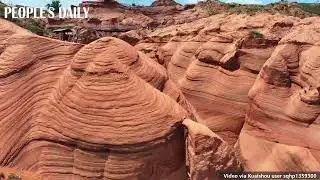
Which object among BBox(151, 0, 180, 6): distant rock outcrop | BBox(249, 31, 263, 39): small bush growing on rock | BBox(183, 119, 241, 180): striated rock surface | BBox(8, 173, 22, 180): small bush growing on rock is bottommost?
BBox(8, 173, 22, 180): small bush growing on rock

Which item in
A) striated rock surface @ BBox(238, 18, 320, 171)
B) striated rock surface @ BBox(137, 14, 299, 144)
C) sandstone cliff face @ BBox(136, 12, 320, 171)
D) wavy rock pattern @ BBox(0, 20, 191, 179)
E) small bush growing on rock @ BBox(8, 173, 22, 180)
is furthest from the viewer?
striated rock surface @ BBox(137, 14, 299, 144)

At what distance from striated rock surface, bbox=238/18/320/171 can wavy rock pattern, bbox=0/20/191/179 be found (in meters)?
5.87

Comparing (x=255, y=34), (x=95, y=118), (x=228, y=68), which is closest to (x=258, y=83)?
(x=228, y=68)

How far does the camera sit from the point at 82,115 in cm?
1046

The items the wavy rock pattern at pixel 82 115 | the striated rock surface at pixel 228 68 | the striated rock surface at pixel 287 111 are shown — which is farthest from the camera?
the striated rock surface at pixel 228 68

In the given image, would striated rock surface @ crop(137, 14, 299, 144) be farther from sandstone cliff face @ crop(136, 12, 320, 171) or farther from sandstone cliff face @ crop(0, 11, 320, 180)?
sandstone cliff face @ crop(0, 11, 320, 180)

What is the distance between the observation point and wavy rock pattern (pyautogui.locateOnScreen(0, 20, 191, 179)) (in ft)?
33.7

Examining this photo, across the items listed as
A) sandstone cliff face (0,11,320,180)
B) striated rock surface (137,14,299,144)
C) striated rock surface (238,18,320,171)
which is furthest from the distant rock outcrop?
sandstone cliff face (0,11,320,180)

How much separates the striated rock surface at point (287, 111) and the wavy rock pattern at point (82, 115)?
5.87m

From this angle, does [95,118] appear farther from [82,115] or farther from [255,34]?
[255,34]

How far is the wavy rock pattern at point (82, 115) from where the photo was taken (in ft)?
33.7

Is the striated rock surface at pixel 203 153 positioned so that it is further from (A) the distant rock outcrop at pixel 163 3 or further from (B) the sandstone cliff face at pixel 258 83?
(A) the distant rock outcrop at pixel 163 3

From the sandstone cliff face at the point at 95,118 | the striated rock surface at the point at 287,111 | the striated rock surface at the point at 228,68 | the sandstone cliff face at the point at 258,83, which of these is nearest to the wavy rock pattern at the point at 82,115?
the sandstone cliff face at the point at 95,118

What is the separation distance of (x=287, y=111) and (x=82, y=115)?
846 cm
